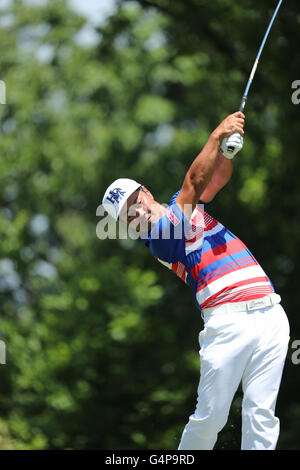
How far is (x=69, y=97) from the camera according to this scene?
68.6ft

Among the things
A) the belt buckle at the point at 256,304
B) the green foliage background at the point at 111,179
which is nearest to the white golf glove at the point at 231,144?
A: the belt buckle at the point at 256,304

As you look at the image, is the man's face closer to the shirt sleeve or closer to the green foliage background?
the shirt sleeve

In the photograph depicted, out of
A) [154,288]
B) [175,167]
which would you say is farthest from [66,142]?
[154,288]

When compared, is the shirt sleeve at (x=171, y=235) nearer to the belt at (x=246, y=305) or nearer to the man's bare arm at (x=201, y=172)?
the man's bare arm at (x=201, y=172)

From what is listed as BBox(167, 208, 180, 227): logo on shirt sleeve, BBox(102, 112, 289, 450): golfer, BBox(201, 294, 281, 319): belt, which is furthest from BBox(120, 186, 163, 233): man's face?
BBox(201, 294, 281, 319): belt

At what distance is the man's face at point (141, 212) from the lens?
432 cm

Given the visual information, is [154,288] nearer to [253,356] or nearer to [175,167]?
[175,167]

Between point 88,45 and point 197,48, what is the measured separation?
27.1 feet

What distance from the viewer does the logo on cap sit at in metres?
4.39

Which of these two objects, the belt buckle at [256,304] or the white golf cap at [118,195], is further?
the white golf cap at [118,195]

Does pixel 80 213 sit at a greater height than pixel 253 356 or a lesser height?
lesser

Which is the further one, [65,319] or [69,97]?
[69,97]

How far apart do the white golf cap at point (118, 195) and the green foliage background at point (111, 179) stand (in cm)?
216

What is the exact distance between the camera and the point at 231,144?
163 inches
